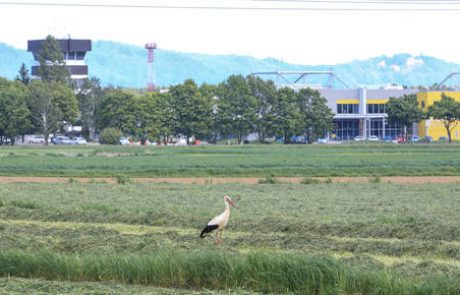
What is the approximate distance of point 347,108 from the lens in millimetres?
132875

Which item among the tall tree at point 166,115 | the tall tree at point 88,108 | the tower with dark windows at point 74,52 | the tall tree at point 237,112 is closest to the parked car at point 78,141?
the tall tree at point 88,108

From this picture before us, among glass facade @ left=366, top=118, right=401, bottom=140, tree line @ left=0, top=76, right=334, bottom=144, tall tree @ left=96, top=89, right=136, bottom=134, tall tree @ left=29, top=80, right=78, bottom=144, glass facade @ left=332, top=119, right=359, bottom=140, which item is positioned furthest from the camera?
glass facade @ left=332, top=119, right=359, bottom=140

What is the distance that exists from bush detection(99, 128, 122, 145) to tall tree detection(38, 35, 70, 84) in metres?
27.1

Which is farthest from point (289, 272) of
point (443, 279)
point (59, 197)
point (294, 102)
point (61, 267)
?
point (294, 102)

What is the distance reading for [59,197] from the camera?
3412 cm

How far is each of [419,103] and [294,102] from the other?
21.9 metres

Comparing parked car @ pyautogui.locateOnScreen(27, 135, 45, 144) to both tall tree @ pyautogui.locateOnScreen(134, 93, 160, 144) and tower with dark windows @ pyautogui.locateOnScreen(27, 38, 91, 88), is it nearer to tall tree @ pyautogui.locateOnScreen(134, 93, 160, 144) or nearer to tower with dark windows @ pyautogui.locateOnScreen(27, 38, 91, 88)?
tall tree @ pyautogui.locateOnScreen(134, 93, 160, 144)

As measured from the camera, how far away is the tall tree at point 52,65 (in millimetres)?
138375

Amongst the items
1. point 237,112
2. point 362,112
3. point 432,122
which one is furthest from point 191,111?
point 432,122

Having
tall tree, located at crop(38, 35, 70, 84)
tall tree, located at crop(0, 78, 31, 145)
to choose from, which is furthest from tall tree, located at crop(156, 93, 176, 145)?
tall tree, located at crop(38, 35, 70, 84)

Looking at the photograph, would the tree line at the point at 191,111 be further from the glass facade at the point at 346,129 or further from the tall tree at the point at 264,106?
the glass facade at the point at 346,129

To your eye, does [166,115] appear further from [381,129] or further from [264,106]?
[381,129]

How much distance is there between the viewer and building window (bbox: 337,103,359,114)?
132625 millimetres

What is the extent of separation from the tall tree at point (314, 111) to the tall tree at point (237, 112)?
19.2ft
